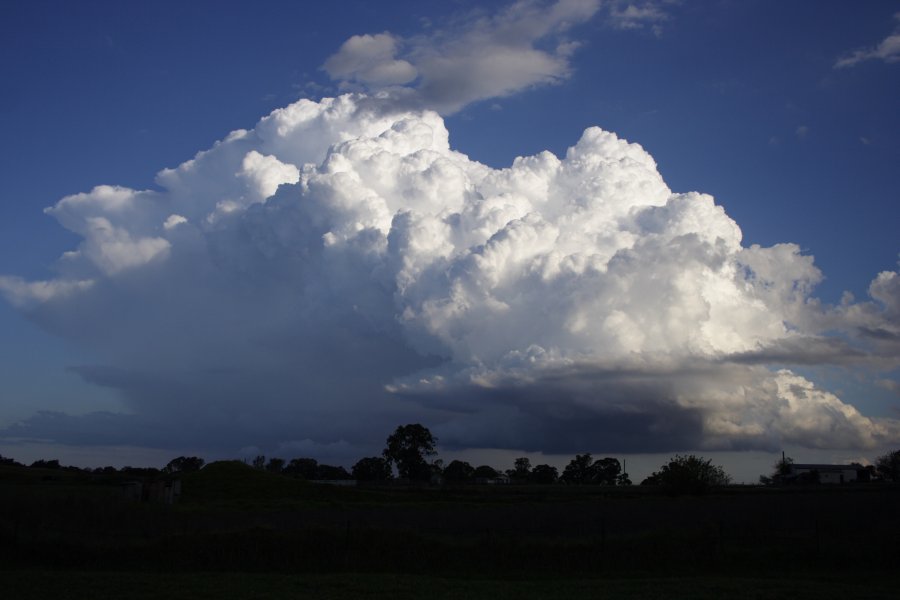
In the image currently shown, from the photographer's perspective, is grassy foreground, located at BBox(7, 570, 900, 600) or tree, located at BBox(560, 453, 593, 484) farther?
tree, located at BBox(560, 453, 593, 484)

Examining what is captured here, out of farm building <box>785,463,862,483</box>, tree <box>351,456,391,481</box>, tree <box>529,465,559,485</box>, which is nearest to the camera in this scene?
farm building <box>785,463,862,483</box>

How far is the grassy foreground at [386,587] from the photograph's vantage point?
69.3 ft

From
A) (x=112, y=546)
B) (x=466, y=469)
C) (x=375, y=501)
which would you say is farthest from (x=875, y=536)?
(x=466, y=469)

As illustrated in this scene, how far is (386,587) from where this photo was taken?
22.7 metres

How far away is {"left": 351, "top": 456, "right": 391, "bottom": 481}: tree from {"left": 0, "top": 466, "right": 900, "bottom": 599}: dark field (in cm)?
10487

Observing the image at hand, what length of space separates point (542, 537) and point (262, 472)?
170ft

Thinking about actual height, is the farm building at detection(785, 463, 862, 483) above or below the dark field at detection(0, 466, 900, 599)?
above

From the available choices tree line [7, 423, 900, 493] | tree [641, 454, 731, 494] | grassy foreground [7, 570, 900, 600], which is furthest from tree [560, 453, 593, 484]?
grassy foreground [7, 570, 900, 600]

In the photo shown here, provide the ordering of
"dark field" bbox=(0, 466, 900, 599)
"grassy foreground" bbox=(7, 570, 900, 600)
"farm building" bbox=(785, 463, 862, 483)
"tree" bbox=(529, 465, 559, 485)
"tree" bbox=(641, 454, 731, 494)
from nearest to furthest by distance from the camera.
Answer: "grassy foreground" bbox=(7, 570, 900, 600) < "dark field" bbox=(0, 466, 900, 599) < "tree" bbox=(641, 454, 731, 494) < "farm building" bbox=(785, 463, 862, 483) < "tree" bbox=(529, 465, 559, 485)

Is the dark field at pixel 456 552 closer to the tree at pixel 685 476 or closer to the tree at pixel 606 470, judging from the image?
the tree at pixel 685 476

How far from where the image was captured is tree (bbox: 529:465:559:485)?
177 meters

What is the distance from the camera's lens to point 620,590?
22609 millimetres

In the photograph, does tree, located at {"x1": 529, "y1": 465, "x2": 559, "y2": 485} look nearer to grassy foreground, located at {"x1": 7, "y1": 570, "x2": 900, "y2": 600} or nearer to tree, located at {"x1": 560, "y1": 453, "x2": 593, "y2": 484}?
tree, located at {"x1": 560, "y1": 453, "x2": 593, "y2": 484}

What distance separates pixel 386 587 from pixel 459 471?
15060 cm
